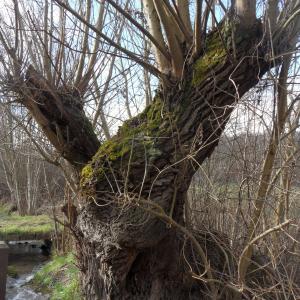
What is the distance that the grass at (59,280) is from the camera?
25.1 ft

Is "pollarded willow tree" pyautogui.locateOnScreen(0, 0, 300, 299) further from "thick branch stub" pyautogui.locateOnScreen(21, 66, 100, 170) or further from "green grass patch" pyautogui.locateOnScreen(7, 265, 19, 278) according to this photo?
"green grass patch" pyautogui.locateOnScreen(7, 265, 19, 278)

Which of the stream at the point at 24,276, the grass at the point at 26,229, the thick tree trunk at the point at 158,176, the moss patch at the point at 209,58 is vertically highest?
the moss patch at the point at 209,58

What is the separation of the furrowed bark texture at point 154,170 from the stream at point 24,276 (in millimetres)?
4958

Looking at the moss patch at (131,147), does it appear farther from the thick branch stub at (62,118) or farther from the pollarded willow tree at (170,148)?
the thick branch stub at (62,118)

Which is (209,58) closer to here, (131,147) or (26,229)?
(131,147)

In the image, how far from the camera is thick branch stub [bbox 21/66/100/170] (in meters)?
4.86

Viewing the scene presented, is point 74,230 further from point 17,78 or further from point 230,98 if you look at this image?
point 230,98

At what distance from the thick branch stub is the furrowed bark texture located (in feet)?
3.03

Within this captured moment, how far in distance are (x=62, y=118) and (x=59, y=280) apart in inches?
203

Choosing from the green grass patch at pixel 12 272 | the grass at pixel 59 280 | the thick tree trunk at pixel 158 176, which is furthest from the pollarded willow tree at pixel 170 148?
the green grass patch at pixel 12 272

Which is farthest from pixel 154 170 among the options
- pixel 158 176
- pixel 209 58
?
pixel 209 58

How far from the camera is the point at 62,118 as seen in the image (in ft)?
16.6

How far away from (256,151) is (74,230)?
6.92 ft

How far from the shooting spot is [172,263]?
4328 mm
